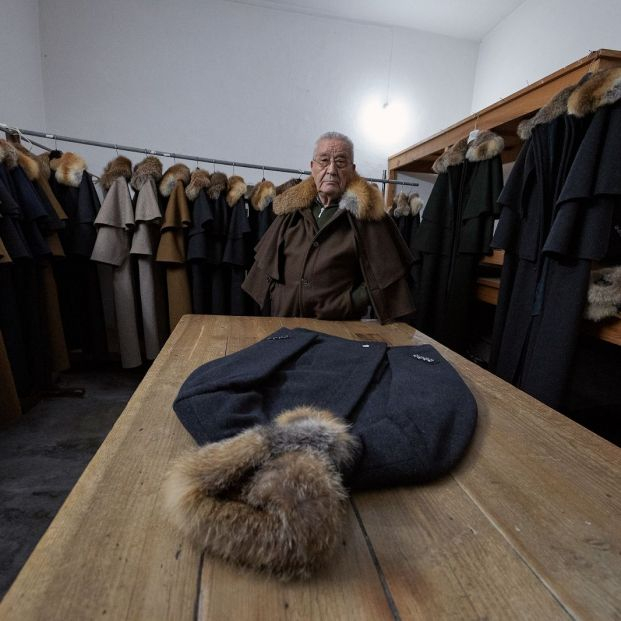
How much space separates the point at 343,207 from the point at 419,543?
1233mm

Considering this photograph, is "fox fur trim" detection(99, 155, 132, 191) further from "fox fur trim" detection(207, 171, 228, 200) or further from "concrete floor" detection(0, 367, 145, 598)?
"concrete floor" detection(0, 367, 145, 598)

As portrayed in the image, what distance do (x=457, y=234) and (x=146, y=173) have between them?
74.0 inches

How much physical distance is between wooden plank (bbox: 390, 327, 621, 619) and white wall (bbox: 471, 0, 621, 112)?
2.41m

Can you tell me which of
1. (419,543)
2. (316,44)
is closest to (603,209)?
(419,543)

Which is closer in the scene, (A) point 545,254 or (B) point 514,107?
(A) point 545,254

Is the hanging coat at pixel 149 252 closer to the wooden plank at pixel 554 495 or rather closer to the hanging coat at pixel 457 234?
the hanging coat at pixel 457 234

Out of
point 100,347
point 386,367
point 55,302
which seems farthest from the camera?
point 100,347

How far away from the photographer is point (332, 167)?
146 cm

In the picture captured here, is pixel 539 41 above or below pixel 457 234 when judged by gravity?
above

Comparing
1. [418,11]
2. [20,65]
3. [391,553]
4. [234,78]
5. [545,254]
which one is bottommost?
[391,553]

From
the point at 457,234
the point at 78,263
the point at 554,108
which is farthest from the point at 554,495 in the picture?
the point at 78,263

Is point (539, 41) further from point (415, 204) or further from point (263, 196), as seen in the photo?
point (263, 196)

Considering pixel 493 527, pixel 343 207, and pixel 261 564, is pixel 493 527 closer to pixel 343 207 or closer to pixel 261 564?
pixel 261 564

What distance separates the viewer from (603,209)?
1.16 meters
